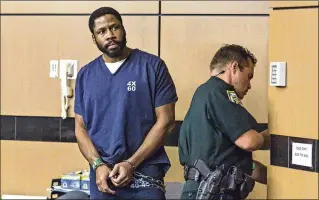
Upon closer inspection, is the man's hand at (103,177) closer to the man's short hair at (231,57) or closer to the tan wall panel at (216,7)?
the man's short hair at (231,57)

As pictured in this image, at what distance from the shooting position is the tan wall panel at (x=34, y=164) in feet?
16.4

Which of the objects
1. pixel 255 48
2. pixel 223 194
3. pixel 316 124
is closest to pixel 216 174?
pixel 223 194

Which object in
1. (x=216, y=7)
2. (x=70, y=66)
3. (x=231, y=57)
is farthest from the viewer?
(x=70, y=66)

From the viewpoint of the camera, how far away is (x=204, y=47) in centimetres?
467

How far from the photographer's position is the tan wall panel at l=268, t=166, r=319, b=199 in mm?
3066

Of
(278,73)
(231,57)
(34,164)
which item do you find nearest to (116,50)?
(231,57)

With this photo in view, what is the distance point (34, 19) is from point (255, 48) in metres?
Answer: 1.54

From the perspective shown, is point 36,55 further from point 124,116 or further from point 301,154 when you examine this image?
point 301,154

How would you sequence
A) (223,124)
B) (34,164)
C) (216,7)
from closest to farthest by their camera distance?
1. (223,124)
2. (216,7)
3. (34,164)

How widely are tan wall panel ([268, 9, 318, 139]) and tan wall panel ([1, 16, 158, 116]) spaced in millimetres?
1894

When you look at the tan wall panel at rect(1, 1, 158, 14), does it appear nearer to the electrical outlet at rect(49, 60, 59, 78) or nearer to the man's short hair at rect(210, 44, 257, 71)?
the electrical outlet at rect(49, 60, 59, 78)

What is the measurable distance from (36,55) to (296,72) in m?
2.37

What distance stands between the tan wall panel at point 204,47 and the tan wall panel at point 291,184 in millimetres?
1317

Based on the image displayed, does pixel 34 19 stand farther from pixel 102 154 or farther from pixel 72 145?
pixel 102 154
